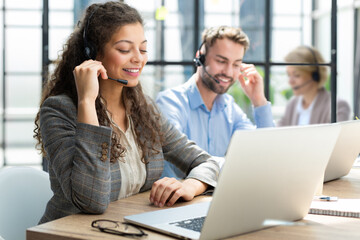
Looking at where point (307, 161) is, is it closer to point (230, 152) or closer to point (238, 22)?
point (230, 152)

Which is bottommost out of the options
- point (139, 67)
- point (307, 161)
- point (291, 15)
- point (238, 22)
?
point (307, 161)

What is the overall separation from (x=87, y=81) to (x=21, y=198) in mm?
462

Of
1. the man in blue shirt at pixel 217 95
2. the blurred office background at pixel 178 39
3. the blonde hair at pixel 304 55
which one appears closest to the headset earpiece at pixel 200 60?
the man in blue shirt at pixel 217 95

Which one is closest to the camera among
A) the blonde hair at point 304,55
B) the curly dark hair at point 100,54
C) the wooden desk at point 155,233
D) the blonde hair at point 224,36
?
the wooden desk at point 155,233

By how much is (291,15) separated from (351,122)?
7.81m

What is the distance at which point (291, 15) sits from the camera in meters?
9.13

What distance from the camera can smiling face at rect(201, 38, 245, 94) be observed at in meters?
2.77

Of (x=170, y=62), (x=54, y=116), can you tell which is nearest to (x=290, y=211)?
(x=54, y=116)

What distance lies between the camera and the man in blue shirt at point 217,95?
271 centimetres

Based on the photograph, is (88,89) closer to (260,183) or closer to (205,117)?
(260,183)

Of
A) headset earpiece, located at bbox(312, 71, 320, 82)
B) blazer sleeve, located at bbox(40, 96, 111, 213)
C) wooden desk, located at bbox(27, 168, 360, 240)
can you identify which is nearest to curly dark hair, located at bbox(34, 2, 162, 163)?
blazer sleeve, located at bbox(40, 96, 111, 213)

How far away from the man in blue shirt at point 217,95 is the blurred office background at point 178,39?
0.98ft

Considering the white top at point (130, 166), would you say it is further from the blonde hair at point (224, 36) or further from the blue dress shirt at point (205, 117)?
the blonde hair at point (224, 36)

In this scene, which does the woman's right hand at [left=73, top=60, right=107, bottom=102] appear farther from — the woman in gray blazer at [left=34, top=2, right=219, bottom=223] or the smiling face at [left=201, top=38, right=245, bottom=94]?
the smiling face at [left=201, top=38, right=245, bottom=94]
